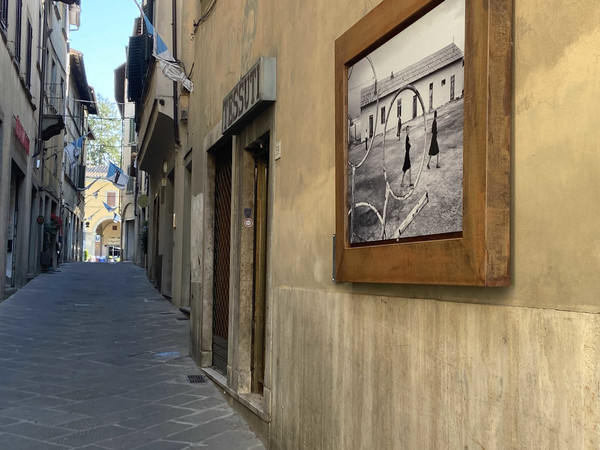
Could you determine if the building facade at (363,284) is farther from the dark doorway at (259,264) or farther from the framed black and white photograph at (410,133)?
the framed black and white photograph at (410,133)

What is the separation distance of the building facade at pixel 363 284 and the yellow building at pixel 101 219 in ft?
140

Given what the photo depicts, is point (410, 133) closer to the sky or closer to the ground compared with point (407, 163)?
closer to the sky

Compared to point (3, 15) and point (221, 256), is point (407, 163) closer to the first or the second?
point (221, 256)

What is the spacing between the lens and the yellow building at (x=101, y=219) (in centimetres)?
5047

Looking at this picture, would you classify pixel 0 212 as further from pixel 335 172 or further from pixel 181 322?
pixel 335 172

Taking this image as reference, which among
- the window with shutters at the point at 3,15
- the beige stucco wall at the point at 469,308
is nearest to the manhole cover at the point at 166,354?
the beige stucco wall at the point at 469,308

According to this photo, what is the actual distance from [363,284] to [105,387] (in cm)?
393

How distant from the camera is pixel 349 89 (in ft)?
10.4

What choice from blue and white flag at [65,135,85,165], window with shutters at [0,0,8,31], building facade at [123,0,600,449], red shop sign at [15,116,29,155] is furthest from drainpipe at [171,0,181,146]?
blue and white flag at [65,135,85,165]

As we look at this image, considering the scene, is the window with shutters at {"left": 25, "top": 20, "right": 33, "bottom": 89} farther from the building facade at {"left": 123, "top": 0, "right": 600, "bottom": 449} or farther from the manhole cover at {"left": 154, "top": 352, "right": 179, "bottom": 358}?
the manhole cover at {"left": 154, "top": 352, "right": 179, "bottom": 358}

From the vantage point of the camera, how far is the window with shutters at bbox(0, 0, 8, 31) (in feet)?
36.1

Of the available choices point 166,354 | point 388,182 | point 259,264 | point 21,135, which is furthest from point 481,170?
point 21,135

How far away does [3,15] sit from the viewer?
11211mm

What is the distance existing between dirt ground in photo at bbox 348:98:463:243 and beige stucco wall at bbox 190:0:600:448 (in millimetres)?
248
